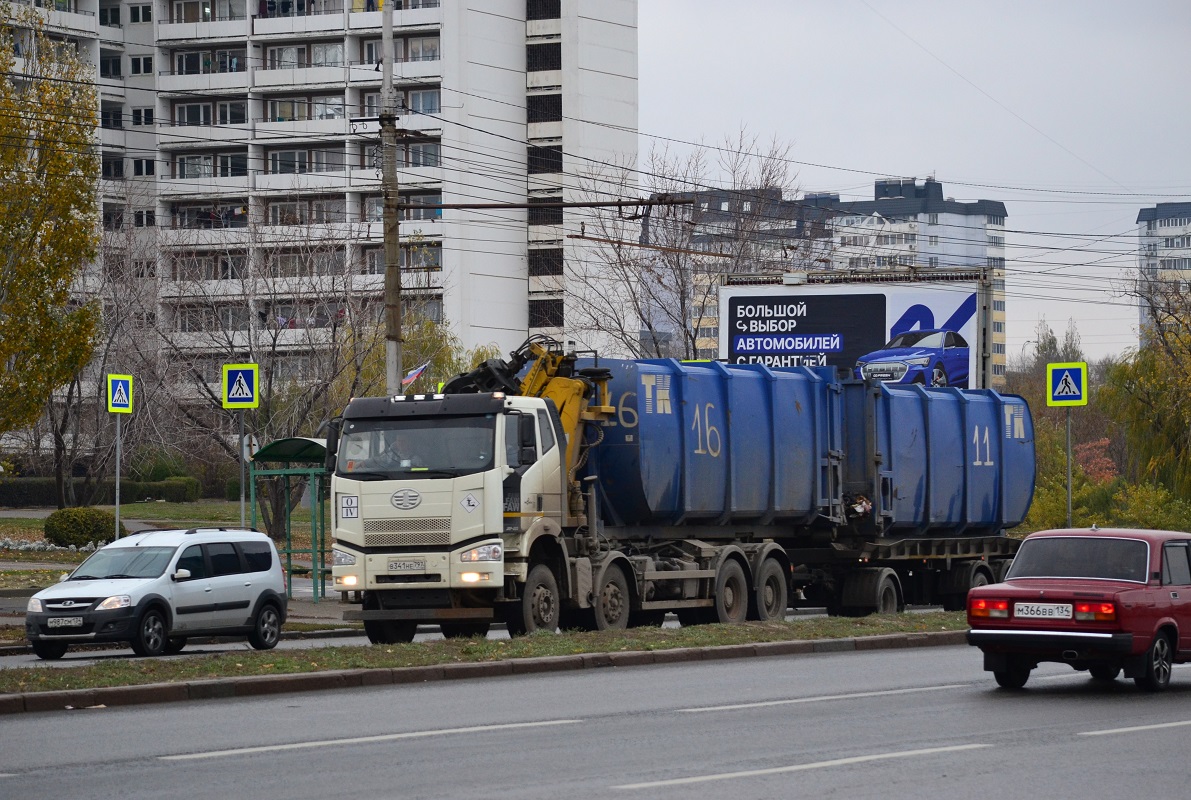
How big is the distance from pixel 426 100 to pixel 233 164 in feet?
36.6

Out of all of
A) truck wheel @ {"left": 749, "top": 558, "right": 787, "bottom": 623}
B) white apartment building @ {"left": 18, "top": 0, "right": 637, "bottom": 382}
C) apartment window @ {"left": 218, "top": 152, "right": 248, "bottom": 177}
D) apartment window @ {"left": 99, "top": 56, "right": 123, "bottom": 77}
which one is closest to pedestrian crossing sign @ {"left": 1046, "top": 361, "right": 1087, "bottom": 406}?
truck wheel @ {"left": 749, "top": 558, "right": 787, "bottom": 623}

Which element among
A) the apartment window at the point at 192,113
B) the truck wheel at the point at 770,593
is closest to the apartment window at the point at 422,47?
the apartment window at the point at 192,113

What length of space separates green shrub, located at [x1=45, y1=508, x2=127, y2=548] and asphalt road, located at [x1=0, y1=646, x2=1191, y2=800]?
24.0 meters

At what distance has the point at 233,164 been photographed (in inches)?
3696

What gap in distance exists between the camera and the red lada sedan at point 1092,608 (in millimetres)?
14477

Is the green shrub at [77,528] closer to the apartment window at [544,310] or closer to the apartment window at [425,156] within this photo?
the apartment window at [425,156]

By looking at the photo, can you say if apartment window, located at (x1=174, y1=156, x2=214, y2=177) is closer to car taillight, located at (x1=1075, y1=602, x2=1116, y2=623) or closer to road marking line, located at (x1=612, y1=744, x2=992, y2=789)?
car taillight, located at (x1=1075, y1=602, x2=1116, y2=623)

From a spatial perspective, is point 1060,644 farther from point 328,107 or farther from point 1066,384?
point 328,107

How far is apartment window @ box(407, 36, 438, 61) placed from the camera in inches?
3634

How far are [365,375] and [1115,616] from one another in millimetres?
36079

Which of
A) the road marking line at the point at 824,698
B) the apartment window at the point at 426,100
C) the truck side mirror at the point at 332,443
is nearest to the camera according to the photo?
the road marking line at the point at 824,698

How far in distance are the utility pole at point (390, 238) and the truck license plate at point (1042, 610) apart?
35.8ft

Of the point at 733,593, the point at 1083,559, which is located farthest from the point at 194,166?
the point at 1083,559

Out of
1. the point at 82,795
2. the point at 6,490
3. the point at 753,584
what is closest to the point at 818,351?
the point at 753,584
